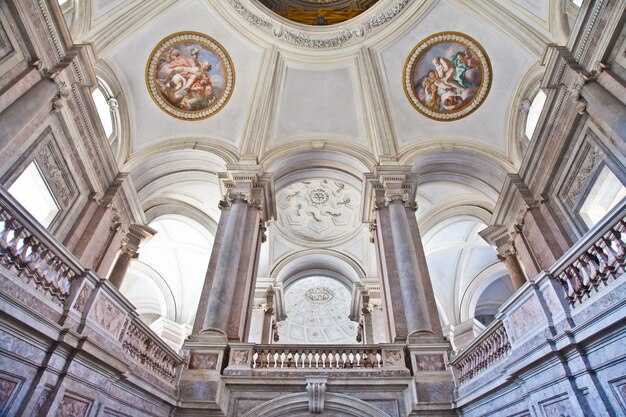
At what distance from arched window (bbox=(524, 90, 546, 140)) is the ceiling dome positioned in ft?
21.1

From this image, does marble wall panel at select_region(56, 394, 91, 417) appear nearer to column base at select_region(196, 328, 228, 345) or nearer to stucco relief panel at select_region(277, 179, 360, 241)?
column base at select_region(196, 328, 228, 345)

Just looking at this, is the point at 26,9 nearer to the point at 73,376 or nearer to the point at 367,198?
the point at 73,376

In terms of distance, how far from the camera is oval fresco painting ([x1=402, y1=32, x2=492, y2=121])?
1184cm

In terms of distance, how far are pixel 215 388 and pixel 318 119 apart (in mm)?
9359

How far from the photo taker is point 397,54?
42.1 feet

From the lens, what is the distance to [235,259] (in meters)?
9.34

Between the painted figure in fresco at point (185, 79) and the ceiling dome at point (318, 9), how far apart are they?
3502mm

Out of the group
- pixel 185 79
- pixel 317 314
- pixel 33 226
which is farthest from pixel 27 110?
pixel 317 314

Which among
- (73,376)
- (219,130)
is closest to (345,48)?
(219,130)

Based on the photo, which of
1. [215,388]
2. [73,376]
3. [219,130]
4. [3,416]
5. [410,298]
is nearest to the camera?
[3,416]

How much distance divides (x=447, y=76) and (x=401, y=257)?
21.8ft

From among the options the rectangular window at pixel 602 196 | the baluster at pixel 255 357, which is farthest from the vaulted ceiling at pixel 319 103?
the baluster at pixel 255 357

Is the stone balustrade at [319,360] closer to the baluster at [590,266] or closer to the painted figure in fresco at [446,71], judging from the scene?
the baluster at [590,266]

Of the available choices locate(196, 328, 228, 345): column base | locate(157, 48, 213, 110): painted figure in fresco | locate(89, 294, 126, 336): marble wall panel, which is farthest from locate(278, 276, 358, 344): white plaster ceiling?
locate(89, 294, 126, 336): marble wall panel
